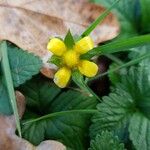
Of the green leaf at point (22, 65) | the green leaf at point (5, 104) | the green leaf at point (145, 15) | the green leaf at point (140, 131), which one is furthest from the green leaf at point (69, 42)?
the green leaf at point (145, 15)

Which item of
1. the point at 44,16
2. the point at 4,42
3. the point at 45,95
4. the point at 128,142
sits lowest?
the point at 128,142

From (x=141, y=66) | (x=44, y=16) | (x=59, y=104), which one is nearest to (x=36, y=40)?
(x=44, y=16)

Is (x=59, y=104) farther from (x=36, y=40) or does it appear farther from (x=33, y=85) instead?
(x=36, y=40)

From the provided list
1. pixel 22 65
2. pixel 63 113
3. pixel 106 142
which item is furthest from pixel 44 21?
pixel 106 142

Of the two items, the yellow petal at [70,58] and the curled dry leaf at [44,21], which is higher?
the curled dry leaf at [44,21]

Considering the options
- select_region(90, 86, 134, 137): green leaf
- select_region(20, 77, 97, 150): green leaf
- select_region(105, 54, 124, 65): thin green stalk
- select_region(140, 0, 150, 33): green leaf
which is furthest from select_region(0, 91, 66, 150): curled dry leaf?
select_region(140, 0, 150, 33): green leaf

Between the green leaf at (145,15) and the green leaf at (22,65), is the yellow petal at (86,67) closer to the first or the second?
the green leaf at (22,65)

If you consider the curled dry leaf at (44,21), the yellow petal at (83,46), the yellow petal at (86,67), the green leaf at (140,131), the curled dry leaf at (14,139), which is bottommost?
the curled dry leaf at (14,139)
